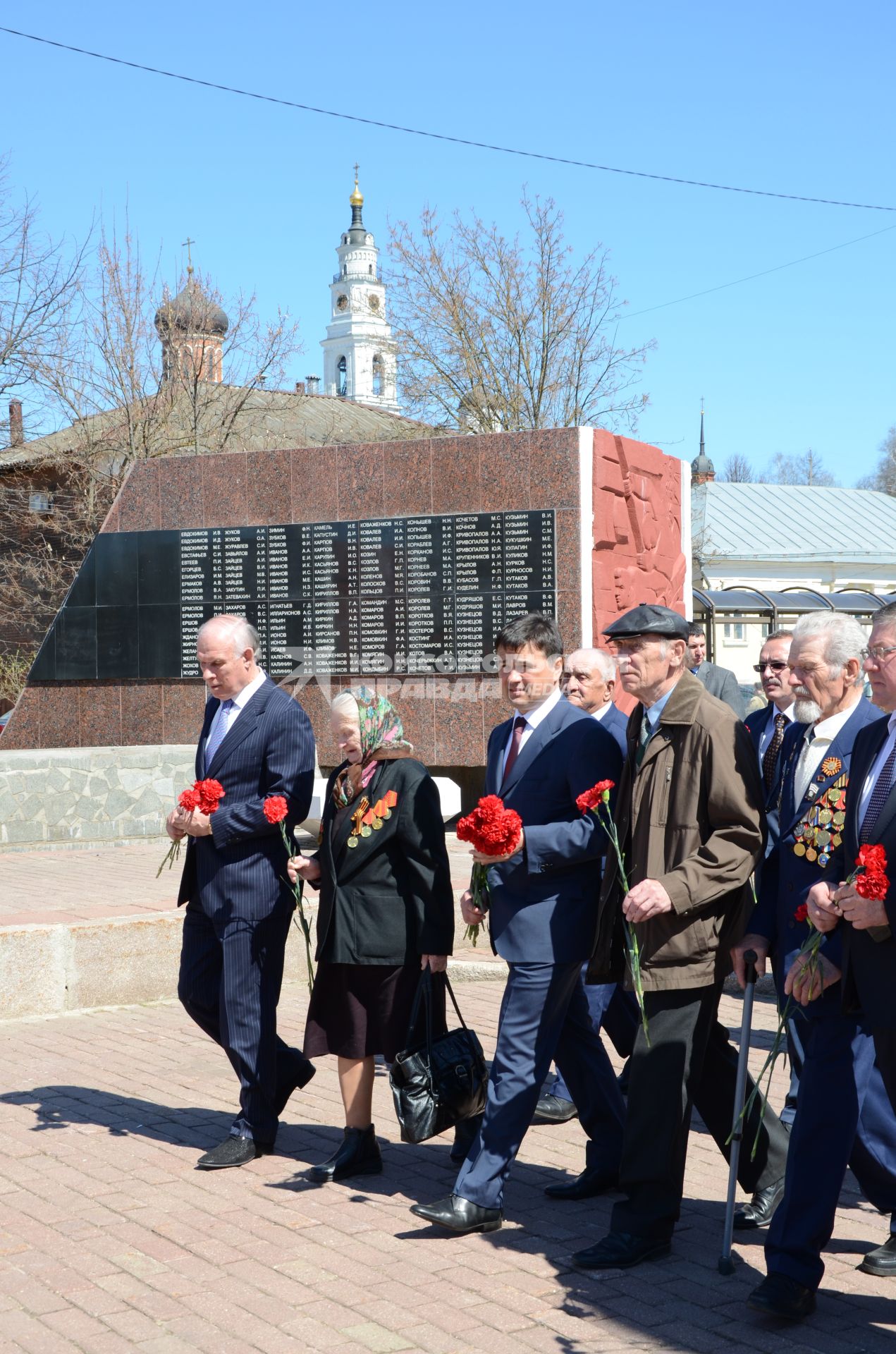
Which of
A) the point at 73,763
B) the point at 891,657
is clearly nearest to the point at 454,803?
the point at 73,763

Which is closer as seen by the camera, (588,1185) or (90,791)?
(588,1185)

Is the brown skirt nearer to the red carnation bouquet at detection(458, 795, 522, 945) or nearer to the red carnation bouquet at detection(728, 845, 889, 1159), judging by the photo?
the red carnation bouquet at detection(458, 795, 522, 945)

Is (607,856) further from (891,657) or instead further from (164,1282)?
(164,1282)

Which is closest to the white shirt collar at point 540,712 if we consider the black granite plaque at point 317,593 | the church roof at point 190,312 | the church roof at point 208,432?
the black granite plaque at point 317,593

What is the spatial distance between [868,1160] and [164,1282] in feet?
6.36

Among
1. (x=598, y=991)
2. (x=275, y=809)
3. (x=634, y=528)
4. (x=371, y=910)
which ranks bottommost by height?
(x=598, y=991)

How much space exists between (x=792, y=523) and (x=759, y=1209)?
56.2m

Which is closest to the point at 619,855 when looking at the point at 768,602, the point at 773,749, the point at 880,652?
the point at 880,652

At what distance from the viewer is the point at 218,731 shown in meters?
5.20

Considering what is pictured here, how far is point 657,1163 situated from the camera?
389 centimetres

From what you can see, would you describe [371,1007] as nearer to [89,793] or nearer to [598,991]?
[598,991]

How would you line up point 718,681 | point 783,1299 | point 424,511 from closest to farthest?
point 783,1299, point 718,681, point 424,511

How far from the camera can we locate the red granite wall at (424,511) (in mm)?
11906

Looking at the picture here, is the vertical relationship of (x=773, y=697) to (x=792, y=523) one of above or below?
below
